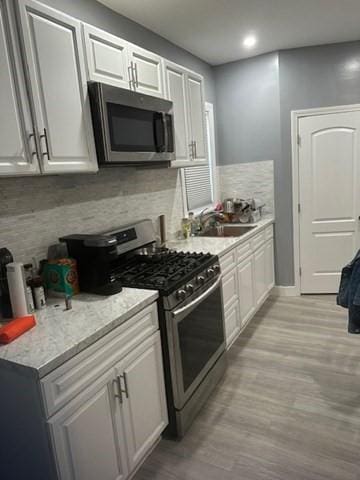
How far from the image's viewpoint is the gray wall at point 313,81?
3562mm

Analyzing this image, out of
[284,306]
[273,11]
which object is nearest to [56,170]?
[273,11]

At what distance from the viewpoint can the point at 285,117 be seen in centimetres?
380

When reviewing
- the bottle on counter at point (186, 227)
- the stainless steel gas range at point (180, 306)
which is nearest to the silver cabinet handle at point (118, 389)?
the stainless steel gas range at point (180, 306)

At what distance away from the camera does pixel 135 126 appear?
214cm

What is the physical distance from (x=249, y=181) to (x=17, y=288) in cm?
309

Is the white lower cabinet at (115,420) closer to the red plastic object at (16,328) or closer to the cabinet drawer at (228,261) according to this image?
the red plastic object at (16,328)

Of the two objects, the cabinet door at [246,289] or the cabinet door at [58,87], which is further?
the cabinet door at [246,289]

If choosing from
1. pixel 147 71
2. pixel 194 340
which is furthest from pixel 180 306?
pixel 147 71

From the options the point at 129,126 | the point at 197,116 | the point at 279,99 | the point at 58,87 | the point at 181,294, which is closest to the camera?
the point at 58,87

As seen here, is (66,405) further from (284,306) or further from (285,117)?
(285,117)

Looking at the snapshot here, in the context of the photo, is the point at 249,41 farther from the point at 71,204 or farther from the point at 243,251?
the point at 71,204

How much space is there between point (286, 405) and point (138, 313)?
1.27m

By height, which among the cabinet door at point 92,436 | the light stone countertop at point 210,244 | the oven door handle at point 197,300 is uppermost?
the light stone countertop at point 210,244

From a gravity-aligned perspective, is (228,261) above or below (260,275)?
above
